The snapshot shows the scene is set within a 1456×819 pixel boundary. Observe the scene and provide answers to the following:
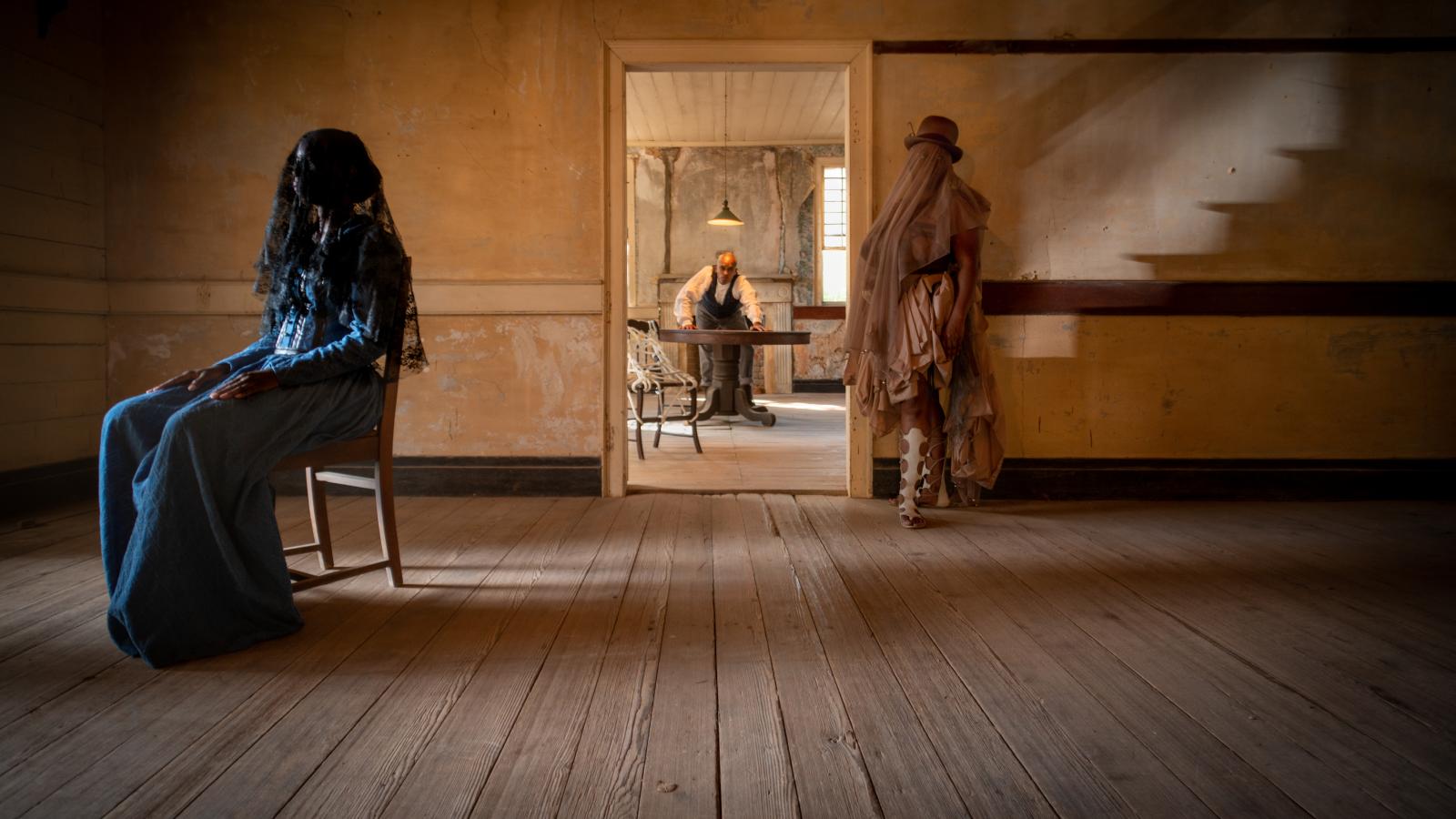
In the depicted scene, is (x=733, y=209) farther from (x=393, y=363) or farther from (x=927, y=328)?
(x=393, y=363)

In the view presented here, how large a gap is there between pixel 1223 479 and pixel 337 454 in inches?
155

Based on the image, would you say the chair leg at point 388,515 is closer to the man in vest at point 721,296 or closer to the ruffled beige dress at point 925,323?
the ruffled beige dress at point 925,323

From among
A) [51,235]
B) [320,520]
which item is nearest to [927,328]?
[320,520]

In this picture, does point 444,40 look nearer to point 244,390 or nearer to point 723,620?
point 244,390

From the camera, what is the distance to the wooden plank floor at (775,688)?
5.02 feet

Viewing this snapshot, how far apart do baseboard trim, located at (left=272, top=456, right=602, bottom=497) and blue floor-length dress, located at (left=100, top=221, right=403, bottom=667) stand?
6.21 ft

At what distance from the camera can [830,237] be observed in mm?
12133

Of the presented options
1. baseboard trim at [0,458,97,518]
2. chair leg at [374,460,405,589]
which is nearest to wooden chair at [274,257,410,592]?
chair leg at [374,460,405,589]

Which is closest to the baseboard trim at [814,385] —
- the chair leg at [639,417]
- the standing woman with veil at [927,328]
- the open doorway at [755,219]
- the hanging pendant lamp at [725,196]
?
the open doorway at [755,219]

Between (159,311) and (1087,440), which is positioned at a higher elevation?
(159,311)

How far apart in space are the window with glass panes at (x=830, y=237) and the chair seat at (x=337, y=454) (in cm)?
974

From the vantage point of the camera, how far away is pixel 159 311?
4.43m

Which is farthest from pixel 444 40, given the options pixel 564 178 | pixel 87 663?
pixel 87 663

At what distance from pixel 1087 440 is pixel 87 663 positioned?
13.1 ft
